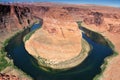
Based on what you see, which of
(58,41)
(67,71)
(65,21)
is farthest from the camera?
(65,21)

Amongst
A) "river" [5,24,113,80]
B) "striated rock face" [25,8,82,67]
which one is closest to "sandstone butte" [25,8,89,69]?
"striated rock face" [25,8,82,67]

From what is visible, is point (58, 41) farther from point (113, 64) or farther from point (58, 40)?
point (113, 64)

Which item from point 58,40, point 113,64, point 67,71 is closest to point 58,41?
point 58,40

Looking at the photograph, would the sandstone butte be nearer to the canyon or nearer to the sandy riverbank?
the canyon

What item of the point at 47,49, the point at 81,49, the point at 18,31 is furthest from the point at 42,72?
the point at 18,31

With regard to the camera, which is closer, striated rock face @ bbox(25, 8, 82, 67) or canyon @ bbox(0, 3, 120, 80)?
striated rock face @ bbox(25, 8, 82, 67)

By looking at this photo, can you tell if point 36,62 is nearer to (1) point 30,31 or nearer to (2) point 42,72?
(2) point 42,72

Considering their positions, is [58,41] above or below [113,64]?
above
